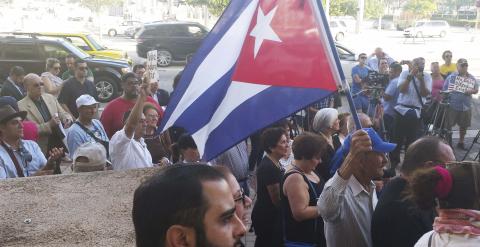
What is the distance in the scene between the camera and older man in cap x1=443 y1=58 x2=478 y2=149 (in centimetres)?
950

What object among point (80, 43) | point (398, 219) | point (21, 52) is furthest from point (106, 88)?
point (398, 219)

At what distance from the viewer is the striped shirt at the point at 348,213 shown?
306 centimetres

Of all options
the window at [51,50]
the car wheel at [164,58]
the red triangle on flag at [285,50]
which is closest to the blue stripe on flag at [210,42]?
the red triangle on flag at [285,50]

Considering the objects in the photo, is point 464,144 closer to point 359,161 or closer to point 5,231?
point 359,161

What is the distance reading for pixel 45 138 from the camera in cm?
641

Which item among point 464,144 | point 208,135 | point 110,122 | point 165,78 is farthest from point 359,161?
point 165,78

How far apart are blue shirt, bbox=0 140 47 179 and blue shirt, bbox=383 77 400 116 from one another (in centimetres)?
579

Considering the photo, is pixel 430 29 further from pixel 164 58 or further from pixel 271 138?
pixel 271 138

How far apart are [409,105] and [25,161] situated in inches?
232

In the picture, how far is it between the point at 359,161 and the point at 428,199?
0.71 meters

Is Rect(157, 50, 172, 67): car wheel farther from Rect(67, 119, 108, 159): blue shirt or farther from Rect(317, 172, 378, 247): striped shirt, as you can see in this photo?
Rect(317, 172, 378, 247): striped shirt

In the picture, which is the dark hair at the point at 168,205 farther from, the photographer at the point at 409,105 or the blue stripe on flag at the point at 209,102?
the photographer at the point at 409,105

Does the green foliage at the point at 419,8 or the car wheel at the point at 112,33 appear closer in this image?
the car wheel at the point at 112,33

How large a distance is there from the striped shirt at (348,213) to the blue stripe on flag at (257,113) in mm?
488
